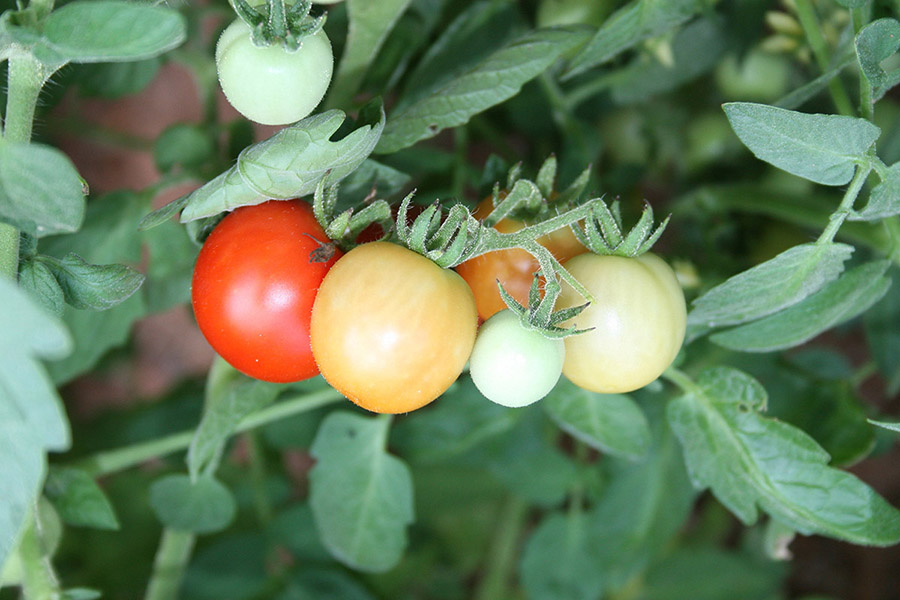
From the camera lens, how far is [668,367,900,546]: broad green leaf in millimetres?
629

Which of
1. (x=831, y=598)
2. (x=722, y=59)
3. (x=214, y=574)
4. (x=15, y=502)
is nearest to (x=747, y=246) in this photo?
(x=722, y=59)

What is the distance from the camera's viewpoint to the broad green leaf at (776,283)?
0.58 metres

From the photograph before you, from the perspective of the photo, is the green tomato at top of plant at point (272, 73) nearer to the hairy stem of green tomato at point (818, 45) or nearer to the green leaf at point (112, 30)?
the green leaf at point (112, 30)

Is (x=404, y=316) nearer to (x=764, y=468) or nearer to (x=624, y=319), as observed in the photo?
(x=624, y=319)

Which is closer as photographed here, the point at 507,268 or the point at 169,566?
the point at 507,268

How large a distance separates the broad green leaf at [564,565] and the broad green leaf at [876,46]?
661mm

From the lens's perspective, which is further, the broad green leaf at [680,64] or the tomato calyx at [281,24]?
the broad green leaf at [680,64]

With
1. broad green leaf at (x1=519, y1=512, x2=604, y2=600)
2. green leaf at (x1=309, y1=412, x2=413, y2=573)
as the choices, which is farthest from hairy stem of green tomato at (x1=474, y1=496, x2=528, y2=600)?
green leaf at (x1=309, y1=412, x2=413, y2=573)

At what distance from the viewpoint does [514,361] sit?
50cm

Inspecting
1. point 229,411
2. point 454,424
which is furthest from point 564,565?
point 229,411

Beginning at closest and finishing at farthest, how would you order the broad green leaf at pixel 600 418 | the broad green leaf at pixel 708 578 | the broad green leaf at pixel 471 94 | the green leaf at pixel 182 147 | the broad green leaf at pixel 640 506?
1. the broad green leaf at pixel 471 94
2. the broad green leaf at pixel 600 418
3. the green leaf at pixel 182 147
4. the broad green leaf at pixel 640 506
5. the broad green leaf at pixel 708 578

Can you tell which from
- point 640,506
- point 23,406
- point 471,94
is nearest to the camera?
point 23,406

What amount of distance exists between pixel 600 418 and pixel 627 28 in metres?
0.34

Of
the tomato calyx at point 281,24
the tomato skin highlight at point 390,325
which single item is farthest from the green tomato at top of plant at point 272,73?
the tomato skin highlight at point 390,325
